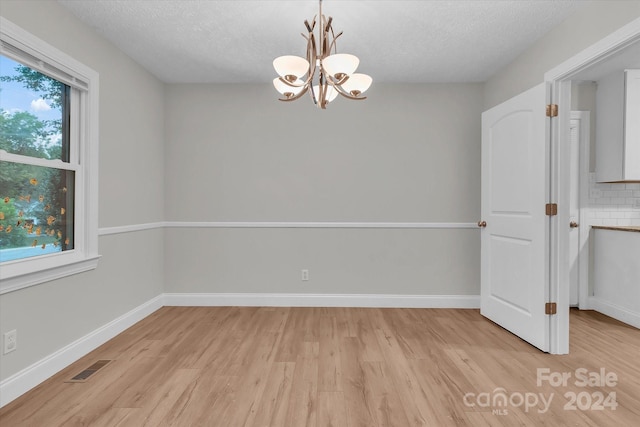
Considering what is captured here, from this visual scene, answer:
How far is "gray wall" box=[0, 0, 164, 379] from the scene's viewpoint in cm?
216

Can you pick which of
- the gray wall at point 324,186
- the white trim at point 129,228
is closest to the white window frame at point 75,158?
the white trim at point 129,228

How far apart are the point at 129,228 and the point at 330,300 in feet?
7.12

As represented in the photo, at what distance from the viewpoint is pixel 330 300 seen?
12.9 feet

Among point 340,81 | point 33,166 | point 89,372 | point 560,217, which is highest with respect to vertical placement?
point 340,81

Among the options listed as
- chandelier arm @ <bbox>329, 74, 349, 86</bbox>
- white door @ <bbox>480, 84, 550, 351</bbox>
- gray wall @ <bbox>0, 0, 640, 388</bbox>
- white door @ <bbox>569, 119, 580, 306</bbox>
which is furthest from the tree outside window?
white door @ <bbox>569, 119, 580, 306</bbox>

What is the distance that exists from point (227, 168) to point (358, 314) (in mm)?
2146

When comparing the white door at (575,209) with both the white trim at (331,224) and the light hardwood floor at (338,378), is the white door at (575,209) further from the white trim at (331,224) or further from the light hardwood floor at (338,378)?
the white trim at (331,224)

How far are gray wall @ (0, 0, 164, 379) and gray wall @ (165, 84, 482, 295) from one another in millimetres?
304

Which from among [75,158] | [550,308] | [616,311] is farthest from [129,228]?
[616,311]

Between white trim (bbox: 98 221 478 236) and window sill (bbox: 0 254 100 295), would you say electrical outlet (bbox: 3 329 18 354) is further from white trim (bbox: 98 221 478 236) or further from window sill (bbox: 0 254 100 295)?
white trim (bbox: 98 221 478 236)

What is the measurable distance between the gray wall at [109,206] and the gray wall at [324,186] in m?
0.30

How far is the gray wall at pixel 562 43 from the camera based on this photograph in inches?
84.2

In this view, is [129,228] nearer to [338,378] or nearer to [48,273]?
[48,273]

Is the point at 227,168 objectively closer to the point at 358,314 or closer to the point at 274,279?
the point at 274,279
